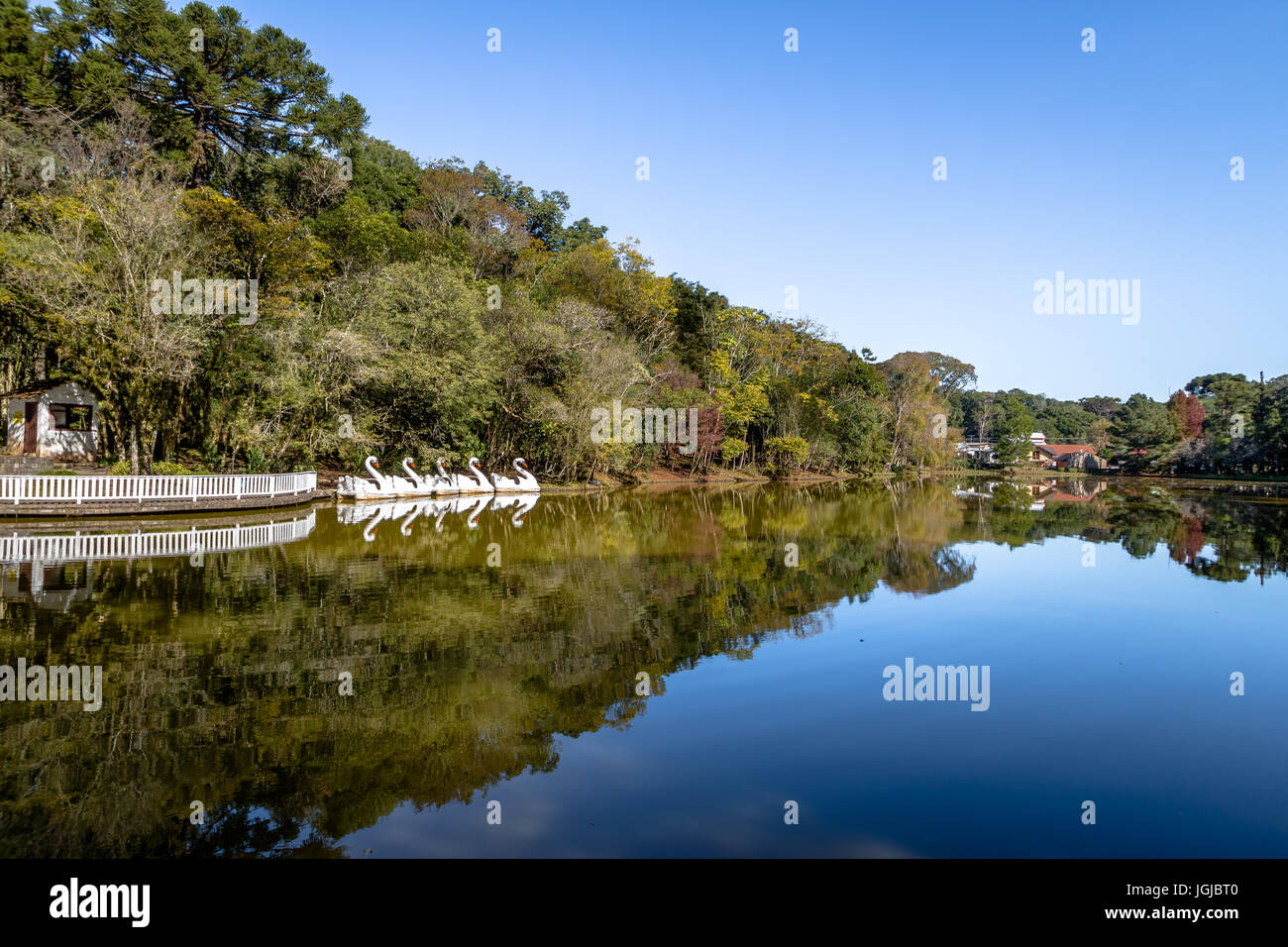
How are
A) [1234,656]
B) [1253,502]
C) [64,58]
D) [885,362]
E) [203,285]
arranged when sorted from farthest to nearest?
[885,362] < [1253,502] < [64,58] < [203,285] < [1234,656]

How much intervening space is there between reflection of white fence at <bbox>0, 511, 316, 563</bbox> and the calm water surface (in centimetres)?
15

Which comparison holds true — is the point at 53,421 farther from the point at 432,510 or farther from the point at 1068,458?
the point at 1068,458

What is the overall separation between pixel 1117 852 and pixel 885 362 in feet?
217

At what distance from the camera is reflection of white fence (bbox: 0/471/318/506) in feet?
51.0

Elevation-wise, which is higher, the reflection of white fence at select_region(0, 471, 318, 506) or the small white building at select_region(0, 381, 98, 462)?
the small white building at select_region(0, 381, 98, 462)

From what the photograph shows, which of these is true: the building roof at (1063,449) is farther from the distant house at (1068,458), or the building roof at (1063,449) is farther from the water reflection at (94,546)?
the water reflection at (94,546)

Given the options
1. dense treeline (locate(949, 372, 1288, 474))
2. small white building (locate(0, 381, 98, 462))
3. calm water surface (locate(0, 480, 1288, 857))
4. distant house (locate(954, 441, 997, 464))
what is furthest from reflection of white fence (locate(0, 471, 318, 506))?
distant house (locate(954, 441, 997, 464))

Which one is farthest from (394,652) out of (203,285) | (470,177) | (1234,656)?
(470,177)

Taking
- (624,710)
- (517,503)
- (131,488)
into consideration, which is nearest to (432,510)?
(517,503)

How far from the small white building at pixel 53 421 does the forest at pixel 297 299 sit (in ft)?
3.53

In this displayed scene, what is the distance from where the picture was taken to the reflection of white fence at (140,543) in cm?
1226

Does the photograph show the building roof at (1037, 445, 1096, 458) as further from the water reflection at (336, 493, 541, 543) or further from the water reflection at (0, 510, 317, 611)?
the water reflection at (0, 510, 317, 611)

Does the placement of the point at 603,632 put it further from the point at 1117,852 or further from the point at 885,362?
the point at 885,362
